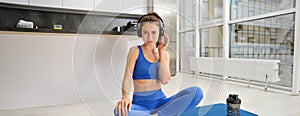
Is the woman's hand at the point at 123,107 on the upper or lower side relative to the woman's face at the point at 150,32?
lower

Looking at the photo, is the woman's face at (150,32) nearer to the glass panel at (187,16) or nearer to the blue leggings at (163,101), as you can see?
the glass panel at (187,16)

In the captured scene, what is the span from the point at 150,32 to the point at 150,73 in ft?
0.55

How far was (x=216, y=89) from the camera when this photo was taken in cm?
83

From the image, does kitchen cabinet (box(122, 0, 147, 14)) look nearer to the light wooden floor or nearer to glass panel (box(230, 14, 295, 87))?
the light wooden floor

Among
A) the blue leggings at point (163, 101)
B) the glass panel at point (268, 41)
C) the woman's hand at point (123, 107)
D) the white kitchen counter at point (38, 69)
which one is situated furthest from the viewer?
the glass panel at point (268, 41)

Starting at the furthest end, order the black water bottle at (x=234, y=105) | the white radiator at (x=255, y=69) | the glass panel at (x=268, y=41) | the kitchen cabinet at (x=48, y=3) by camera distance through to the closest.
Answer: the kitchen cabinet at (x=48, y=3)
the glass panel at (x=268, y=41)
the white radiator at (x=255, y=69)
the black water bottle at (x=234, y=105)

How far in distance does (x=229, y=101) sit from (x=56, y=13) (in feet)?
9.27

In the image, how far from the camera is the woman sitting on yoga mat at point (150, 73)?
74 centimetres

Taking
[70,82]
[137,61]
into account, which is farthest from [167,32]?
[70,82]

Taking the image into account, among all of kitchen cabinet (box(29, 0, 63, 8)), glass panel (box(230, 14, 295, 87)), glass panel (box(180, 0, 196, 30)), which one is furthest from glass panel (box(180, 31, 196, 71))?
kitchen cabinet (box(29, 0, 63, 8))

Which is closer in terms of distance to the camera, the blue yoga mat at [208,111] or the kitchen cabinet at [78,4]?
the blue yoga mat at [208,111]

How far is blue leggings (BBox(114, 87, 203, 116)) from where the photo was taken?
782mm

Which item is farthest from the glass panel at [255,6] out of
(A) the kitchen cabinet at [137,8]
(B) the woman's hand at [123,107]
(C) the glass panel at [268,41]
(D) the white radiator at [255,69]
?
(B) the woman's hand at [123,107]

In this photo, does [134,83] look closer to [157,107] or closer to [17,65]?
[157,107]
